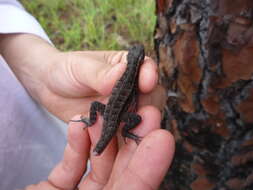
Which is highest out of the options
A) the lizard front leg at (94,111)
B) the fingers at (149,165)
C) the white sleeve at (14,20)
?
the white sleeve at (14,20)

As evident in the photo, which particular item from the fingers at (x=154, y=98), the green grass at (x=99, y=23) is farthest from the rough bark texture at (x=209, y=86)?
the green grass at (x=99, y=23)

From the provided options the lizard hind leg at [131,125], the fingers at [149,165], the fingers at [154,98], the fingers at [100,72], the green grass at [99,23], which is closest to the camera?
the fingers at [149,165]

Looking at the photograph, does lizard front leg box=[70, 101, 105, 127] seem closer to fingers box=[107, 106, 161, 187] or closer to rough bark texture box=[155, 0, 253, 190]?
fingers box=[107, 106, 161, 187]

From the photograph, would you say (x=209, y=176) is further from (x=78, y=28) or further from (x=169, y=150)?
(x=78, y=28)

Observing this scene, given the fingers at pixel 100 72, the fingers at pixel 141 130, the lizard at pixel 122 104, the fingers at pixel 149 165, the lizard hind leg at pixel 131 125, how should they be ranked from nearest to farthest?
the fingers at pixel 149 165 < the fingers at pixel 141 130 < the lizard hind leg at pixel 131 125 < the fingers at pixel 100 72 < the lizard at pixel 122 104

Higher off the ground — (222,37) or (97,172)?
(222,37)

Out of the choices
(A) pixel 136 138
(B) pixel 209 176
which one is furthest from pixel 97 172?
(B) pixel 209 176

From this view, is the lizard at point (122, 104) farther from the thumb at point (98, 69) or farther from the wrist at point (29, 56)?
the wrist at point (29, 56)
